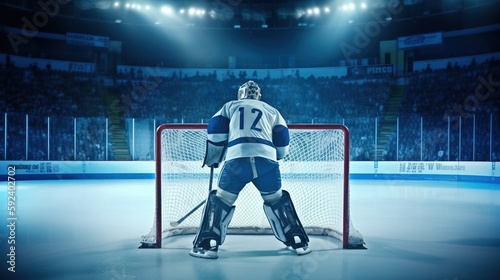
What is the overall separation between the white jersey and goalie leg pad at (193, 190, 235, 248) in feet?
1.36

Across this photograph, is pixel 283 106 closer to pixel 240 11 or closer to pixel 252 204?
pixel 240 11

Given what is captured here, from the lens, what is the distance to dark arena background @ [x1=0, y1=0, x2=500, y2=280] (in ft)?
12.0

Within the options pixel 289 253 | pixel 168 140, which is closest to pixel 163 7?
pixel 168 140

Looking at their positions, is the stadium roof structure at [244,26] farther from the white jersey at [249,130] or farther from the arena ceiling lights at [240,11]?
the white jersey at [249,130]

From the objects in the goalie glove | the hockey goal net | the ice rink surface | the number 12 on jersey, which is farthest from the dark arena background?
the number 12 on jersey

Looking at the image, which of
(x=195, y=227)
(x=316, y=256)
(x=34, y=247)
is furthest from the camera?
(x=195, y=227)

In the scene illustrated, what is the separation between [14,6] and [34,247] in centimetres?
1677

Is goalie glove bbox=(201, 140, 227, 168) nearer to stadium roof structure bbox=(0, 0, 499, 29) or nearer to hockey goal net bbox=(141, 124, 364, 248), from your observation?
hockey goal net bbox=(141, 124, 364, 248)

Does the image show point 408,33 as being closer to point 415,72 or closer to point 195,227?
point 415,72

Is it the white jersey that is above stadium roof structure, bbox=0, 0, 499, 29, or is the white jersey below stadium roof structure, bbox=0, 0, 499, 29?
below

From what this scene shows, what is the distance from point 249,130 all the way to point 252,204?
276 centimetres

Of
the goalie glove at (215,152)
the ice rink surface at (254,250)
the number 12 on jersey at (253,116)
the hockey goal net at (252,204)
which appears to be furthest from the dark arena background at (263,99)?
the number 12 on jersey at (253,116)

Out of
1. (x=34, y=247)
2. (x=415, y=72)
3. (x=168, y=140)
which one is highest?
→ (x=415, y=72)

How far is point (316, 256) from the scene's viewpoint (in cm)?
360
